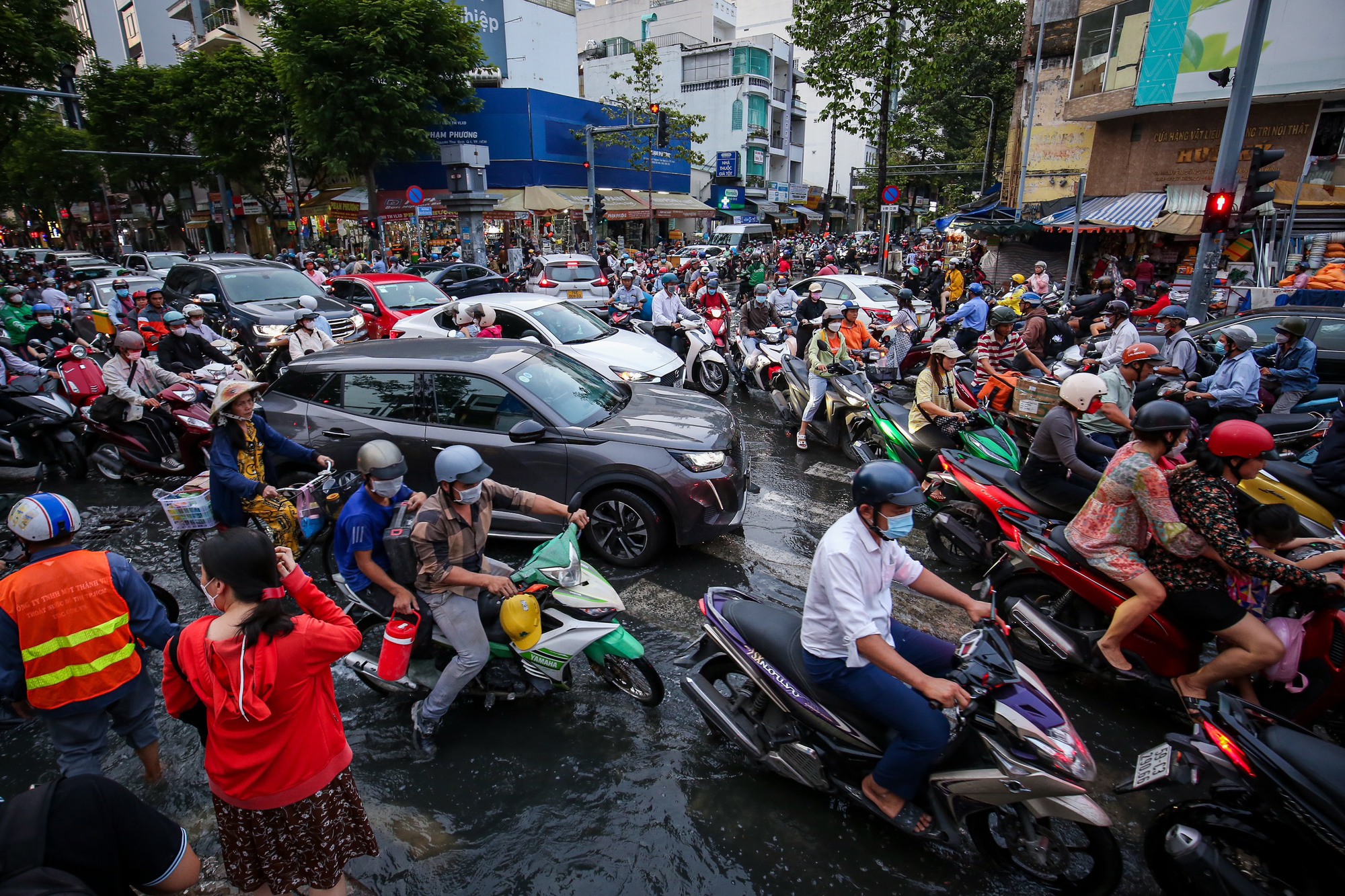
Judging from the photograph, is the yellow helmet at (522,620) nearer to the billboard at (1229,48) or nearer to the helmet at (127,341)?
the helmet at (127,341)

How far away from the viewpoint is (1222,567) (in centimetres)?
340

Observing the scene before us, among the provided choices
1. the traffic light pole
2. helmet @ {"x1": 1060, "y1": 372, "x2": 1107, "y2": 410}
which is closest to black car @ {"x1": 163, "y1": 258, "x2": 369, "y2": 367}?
helmet @ {"x1": 1060, "y1": 372, "x2": 1107, "y2": 410}

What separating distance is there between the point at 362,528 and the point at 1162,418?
406 cm

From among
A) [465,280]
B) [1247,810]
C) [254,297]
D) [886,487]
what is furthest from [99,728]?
[465,280]

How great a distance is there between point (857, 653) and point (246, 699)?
217cm

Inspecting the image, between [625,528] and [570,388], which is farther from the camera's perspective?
[570,388]

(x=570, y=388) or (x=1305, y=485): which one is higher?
(x=570, y=388)

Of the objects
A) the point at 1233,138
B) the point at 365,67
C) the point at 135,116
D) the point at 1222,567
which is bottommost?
the point at 1222,567

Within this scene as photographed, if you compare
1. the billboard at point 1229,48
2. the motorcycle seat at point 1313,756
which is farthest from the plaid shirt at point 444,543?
the billboard at point 1229,48

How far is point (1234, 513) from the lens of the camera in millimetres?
3309

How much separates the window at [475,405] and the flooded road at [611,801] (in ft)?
6.18

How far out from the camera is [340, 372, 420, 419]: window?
18.7 ft

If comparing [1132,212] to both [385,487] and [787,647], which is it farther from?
[385,487]

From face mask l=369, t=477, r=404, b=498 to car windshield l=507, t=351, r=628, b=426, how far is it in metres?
2.01
